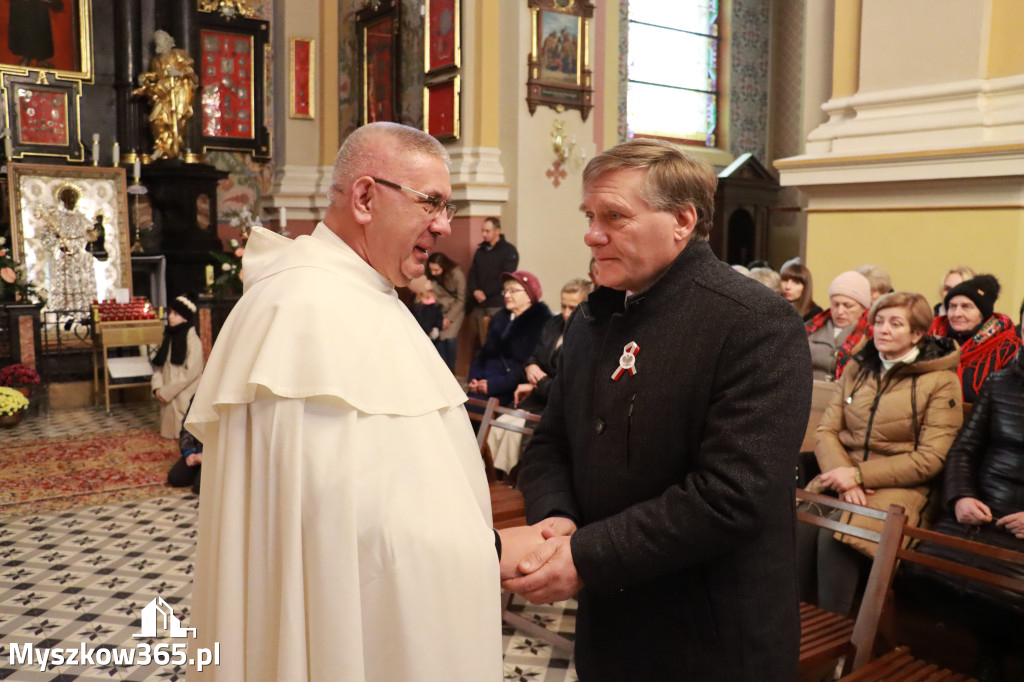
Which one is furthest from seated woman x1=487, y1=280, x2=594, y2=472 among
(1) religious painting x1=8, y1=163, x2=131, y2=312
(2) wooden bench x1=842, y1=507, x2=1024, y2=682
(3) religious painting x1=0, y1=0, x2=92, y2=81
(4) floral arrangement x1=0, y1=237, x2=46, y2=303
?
(3) religious painting x1=0, y1=0, x2=92, y2=81

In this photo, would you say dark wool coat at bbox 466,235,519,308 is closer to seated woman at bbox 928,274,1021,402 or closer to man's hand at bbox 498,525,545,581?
seated woman at bbox 928,274,1021,402

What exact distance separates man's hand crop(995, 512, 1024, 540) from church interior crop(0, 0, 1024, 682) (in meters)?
0.45

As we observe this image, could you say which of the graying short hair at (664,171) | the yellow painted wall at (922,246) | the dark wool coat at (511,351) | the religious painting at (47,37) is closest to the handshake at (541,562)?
the graying short hair at (664,171)

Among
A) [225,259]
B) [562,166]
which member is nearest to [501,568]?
[562,166]

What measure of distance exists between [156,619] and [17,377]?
5.32m

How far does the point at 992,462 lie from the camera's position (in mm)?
3123

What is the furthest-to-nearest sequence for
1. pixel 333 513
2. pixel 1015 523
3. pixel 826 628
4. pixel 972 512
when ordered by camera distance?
1. pixel 972 512
2. pixel 1015 523
3. pixel 826 628
4. pixel 333 513

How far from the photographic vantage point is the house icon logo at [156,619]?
3.72 m

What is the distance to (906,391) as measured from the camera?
11.3 ft

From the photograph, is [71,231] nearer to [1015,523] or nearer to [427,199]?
[427,199]

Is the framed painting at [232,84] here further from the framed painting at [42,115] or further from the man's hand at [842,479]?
the man's hand at [842,479]

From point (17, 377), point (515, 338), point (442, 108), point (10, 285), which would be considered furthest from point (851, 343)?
point (10, 285)

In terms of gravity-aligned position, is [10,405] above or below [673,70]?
below

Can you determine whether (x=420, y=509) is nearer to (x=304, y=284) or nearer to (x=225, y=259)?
(x=304, y=284)
